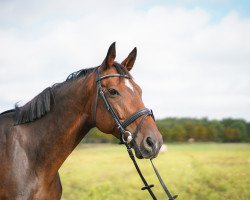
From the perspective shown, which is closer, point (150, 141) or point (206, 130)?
point (150, 141)

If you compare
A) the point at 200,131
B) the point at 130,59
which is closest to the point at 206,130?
the point at 200,131

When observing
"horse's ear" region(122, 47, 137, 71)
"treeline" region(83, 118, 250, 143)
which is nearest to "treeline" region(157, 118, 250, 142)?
"treeline" region(83, 118, 250, 143)

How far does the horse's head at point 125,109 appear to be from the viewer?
4410 mm

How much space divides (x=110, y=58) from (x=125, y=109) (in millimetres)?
724

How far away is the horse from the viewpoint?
14.9 feet

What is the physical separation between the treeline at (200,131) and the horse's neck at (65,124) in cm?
4719

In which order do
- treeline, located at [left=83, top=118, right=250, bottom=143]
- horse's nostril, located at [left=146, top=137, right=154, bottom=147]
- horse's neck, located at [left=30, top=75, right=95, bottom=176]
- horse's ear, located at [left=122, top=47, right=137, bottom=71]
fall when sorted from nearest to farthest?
horse's nostril, located at [left=146, top=137, right=154, bottom=147], horse's neck, located at [left=30, top=75, right=95, bottom=176], horse's ear, located at [left=122, top=47, right=137, bottom=71], treeline, located at [left=83, top=118, right=250, bottom=143]

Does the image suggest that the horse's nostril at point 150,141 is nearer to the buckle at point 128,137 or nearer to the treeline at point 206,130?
the buckle at point 128,137

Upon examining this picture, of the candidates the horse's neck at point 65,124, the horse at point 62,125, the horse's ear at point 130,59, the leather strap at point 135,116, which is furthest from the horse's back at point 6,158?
the horse's ear at point 130,59

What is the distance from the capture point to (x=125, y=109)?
4.58m

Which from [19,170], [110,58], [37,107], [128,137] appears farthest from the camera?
[37,107]

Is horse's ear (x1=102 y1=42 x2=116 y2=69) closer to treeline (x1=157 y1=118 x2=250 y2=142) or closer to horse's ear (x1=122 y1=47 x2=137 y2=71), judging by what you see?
horse's ear (x1=122 y1=47 x2=137 y2=71)

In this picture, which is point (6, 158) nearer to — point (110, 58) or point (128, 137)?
point (128, 137)

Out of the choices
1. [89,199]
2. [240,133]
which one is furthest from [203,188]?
[240,133]
